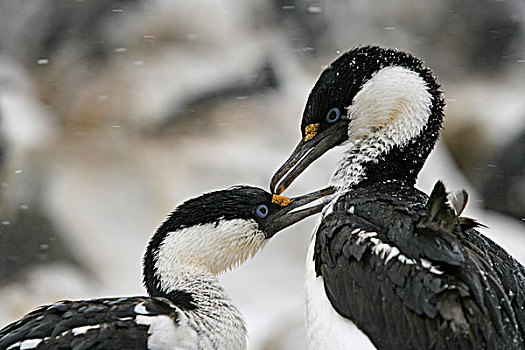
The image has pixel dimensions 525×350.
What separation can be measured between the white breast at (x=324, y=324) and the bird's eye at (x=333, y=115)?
1.10ft

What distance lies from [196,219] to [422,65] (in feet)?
2.47

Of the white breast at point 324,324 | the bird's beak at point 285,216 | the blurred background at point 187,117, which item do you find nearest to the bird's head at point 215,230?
the bird's beak at point 285,216

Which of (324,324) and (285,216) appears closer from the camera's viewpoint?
(324,324)

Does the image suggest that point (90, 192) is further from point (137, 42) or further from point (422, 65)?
point (422, 65)

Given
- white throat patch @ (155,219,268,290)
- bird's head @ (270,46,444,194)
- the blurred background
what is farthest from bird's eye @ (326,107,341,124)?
the blurred background

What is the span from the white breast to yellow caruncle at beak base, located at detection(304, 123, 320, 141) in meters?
0.31

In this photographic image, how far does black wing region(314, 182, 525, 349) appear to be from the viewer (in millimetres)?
1368

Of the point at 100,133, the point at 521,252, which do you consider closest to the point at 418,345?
the point at 521,252

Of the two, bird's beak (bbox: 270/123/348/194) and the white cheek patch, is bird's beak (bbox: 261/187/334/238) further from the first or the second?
the white cheek patch

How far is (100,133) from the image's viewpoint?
413cm

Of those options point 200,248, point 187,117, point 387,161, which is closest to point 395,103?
point 387,161

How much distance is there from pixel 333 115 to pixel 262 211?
43 cm

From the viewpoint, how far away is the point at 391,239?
148 centimetres

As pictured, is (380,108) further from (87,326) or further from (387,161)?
(87,326)
